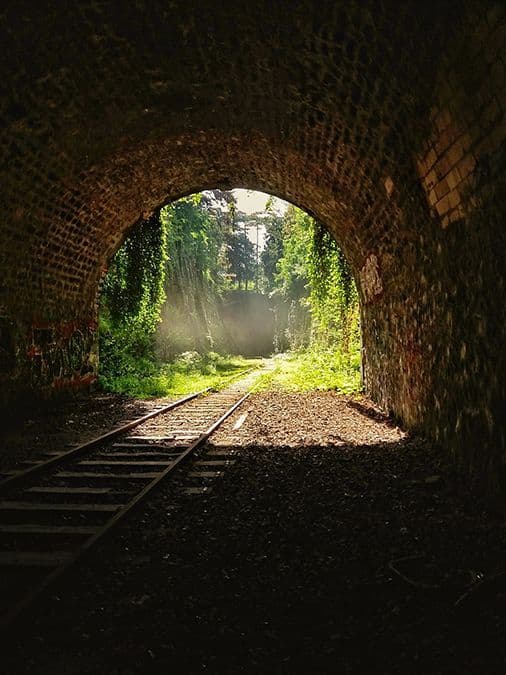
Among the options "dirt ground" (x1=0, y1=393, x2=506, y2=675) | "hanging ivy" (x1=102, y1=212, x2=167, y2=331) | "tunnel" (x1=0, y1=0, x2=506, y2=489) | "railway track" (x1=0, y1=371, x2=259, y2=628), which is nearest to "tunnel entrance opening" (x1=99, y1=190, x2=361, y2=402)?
"hanging ivy" (x1=102, y1=212, x2=167, y2=331)

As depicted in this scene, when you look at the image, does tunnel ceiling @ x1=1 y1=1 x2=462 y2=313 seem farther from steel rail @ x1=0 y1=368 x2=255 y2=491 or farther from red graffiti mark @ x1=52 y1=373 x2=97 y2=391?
steel rail @ x1=0 y1=368 x2=255 y2=491

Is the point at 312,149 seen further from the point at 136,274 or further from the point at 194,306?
the point at 194,306

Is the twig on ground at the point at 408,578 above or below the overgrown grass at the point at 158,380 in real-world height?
above

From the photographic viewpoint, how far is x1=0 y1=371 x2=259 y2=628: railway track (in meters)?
3.40

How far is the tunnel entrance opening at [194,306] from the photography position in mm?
15195

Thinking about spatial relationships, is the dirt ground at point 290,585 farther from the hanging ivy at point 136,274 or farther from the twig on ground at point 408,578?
the hanging ivy at point 136,274

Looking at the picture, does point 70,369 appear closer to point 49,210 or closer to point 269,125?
point 49,210

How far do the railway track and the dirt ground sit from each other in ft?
0.52

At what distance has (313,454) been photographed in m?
6.75

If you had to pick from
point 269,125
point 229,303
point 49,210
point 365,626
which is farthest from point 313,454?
point 229,303

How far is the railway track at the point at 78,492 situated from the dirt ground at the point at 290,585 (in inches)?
6.3

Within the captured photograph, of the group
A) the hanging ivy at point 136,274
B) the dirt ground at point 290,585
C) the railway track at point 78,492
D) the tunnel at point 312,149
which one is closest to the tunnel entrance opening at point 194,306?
the hanging ivy at point 136,274

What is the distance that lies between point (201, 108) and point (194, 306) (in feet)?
→ 62.3

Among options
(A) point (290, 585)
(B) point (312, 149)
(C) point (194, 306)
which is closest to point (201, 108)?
(B) point (312, 149)
